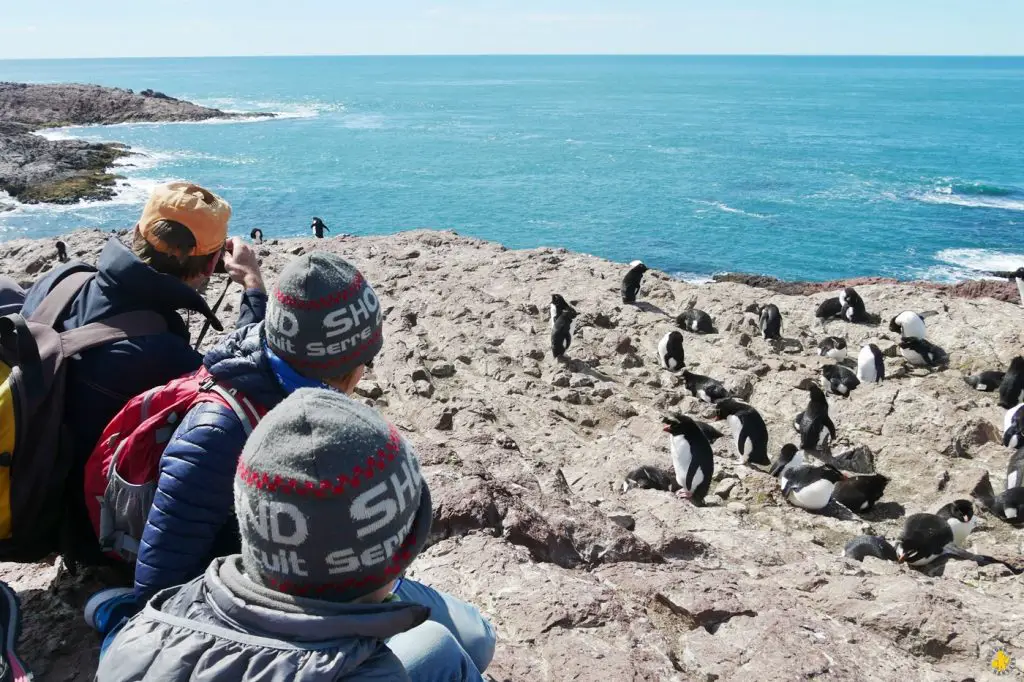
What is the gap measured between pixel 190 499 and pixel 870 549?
251 inches

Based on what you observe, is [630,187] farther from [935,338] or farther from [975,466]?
[975,466]

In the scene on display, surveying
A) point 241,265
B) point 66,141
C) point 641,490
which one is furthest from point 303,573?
point 66,141

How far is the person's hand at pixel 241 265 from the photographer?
434cm

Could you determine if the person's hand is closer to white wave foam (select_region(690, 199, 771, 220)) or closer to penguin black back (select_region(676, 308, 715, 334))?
penguin black back (select_region(676, 308, 715, 334))

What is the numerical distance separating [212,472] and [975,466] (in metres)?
9.82

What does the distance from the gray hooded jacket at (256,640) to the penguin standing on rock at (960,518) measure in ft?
25.6

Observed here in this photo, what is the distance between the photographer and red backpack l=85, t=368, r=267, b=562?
3105 millimetres

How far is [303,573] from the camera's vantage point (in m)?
1.96

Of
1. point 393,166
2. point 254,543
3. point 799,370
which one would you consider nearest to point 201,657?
point 254,543

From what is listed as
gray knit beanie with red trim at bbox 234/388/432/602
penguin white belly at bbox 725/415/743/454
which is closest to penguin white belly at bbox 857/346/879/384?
penguin white belly at bbox 725/415/743/454

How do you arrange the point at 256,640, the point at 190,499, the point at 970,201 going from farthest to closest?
the point at 970,201 < the point at 190,499 < the point at 256,640

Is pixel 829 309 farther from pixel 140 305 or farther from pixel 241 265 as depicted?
pixel 140 305

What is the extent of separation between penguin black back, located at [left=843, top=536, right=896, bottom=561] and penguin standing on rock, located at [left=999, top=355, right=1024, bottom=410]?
517 cm

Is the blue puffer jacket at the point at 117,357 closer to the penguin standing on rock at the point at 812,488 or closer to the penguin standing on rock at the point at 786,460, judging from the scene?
the penguin standing on rock at the point at 812,488
